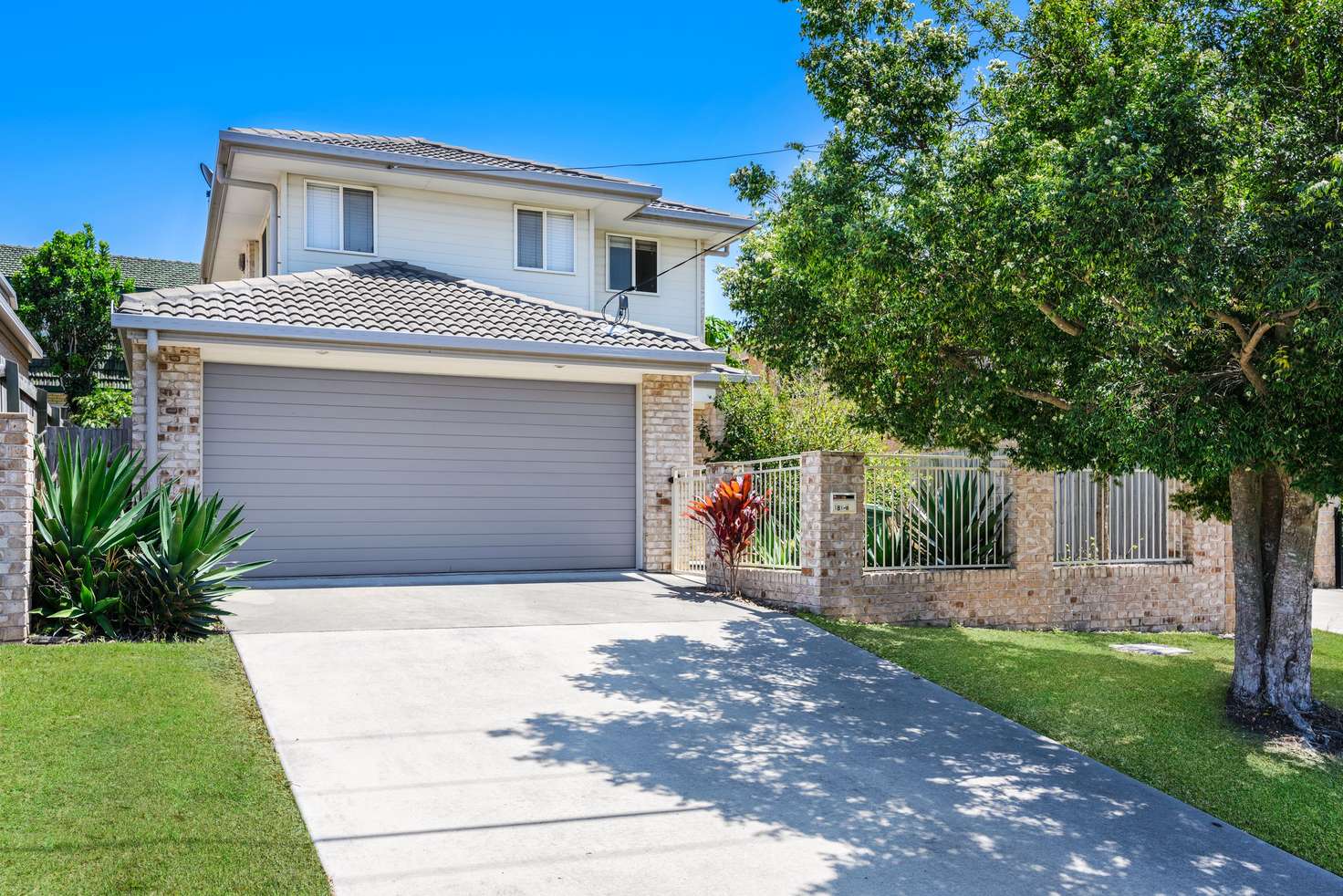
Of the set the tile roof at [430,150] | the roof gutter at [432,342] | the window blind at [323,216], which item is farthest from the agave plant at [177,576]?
the tile roof at [430,150]

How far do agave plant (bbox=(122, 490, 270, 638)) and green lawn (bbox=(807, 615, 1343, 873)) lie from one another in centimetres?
601

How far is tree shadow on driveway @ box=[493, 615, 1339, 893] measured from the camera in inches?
202

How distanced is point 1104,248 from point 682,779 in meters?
4.25

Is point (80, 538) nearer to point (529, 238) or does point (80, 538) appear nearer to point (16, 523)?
point (16, 523)

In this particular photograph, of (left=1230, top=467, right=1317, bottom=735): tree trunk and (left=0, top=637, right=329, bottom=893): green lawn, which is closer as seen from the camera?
(left=0, top=637, right=329, bottom=893): green lawn

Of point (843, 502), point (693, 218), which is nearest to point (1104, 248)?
point (843, 502)

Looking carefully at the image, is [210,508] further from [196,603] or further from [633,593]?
[633,593]

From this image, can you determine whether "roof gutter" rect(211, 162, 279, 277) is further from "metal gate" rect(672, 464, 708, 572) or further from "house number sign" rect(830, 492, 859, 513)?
"house number sign" rect(830, 492, 859, 513)

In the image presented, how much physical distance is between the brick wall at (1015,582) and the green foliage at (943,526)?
8.8 inches

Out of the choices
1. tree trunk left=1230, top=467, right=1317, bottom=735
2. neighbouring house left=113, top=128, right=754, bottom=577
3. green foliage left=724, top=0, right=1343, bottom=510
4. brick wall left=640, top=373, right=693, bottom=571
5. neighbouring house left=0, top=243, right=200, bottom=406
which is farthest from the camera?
neighbouring house left=0, top=243, right=200, bottom=406

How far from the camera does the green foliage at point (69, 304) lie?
25219 millimetres

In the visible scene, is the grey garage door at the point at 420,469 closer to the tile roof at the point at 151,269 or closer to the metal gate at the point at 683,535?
the metal gate at the point at 683,535

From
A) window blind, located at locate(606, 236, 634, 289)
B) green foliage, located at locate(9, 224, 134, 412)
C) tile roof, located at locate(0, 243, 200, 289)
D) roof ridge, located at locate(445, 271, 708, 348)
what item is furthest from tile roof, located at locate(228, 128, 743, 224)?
tile roof, located at locate(0, 243, 200, 289)

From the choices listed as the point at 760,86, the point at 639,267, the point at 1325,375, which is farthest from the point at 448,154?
the point at 1325,375
